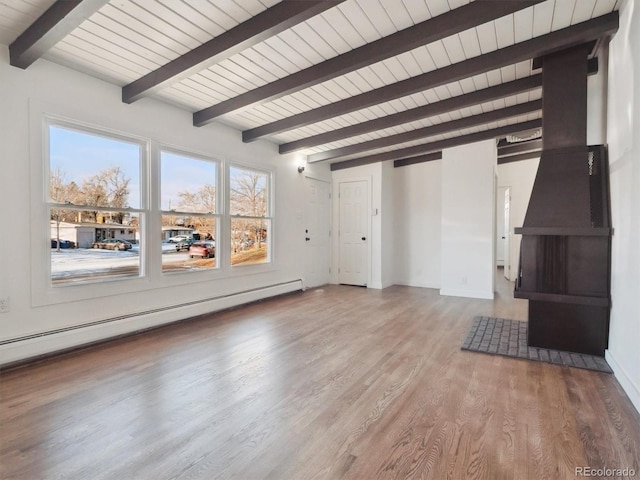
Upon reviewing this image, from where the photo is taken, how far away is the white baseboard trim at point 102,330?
2.59 m

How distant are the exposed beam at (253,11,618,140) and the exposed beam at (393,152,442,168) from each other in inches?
123

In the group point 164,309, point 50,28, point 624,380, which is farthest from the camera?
point 164,309

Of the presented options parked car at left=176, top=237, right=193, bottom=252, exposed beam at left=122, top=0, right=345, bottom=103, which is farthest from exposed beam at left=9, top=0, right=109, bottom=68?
parked car at left=176, top=237, right=193, bottom=252

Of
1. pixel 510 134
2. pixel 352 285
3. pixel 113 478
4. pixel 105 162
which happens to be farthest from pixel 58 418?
pixel 510 134

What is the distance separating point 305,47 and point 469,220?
3.99m

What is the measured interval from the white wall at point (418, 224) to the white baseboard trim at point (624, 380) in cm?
368

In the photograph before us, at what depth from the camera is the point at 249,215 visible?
4863 millimetres

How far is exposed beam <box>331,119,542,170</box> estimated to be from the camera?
5.04m

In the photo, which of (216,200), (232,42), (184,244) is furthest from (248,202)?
(232,42)

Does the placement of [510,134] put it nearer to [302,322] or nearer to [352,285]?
[352,285]

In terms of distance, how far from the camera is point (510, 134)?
5105 mm

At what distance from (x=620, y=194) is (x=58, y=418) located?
4.05 meters

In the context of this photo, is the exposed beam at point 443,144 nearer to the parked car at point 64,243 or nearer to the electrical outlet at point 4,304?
the parked car at point 64,243

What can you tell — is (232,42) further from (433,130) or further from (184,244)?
(433,130)
